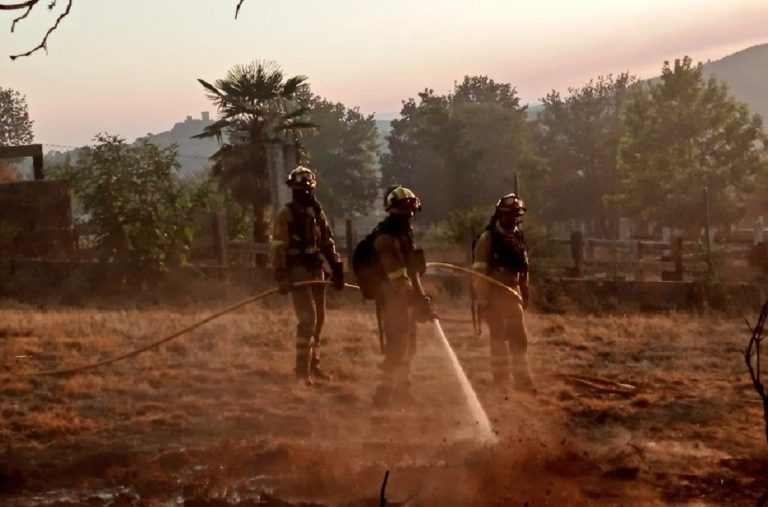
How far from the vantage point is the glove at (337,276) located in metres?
9.32

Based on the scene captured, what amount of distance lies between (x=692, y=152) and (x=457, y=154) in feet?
51.1

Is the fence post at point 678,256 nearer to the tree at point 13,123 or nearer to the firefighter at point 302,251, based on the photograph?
the firefighter at point 302,251

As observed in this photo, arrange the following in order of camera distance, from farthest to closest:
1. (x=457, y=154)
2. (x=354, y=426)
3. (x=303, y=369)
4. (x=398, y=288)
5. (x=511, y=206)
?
(x=457, y=154) < (x=303, y=369) < (x=511, y=206) < (x=398, y=288) < (x=354, y=426)

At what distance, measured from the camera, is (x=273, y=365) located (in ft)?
37.3

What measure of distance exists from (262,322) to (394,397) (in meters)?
6.32

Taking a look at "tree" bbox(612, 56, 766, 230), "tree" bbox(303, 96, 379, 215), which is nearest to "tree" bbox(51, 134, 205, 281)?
"tree" bbox(612, 56, 766, 230)

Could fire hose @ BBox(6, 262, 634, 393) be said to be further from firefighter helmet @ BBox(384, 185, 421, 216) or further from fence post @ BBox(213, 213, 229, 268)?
fence post @ BBox(213, 213, 229, 268)

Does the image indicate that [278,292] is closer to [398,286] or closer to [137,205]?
[398,286]

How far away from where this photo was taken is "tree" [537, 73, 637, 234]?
58031 mm

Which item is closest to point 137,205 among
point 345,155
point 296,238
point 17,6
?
point 296,238

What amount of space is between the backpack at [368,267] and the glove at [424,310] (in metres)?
0.45

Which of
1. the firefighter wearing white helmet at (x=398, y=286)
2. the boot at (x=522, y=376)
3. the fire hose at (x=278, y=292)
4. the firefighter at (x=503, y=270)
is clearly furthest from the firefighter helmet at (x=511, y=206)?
the boot at (x=522, y=376)

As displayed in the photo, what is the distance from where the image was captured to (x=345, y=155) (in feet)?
209

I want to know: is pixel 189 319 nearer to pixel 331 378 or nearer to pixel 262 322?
pixel 262 322
